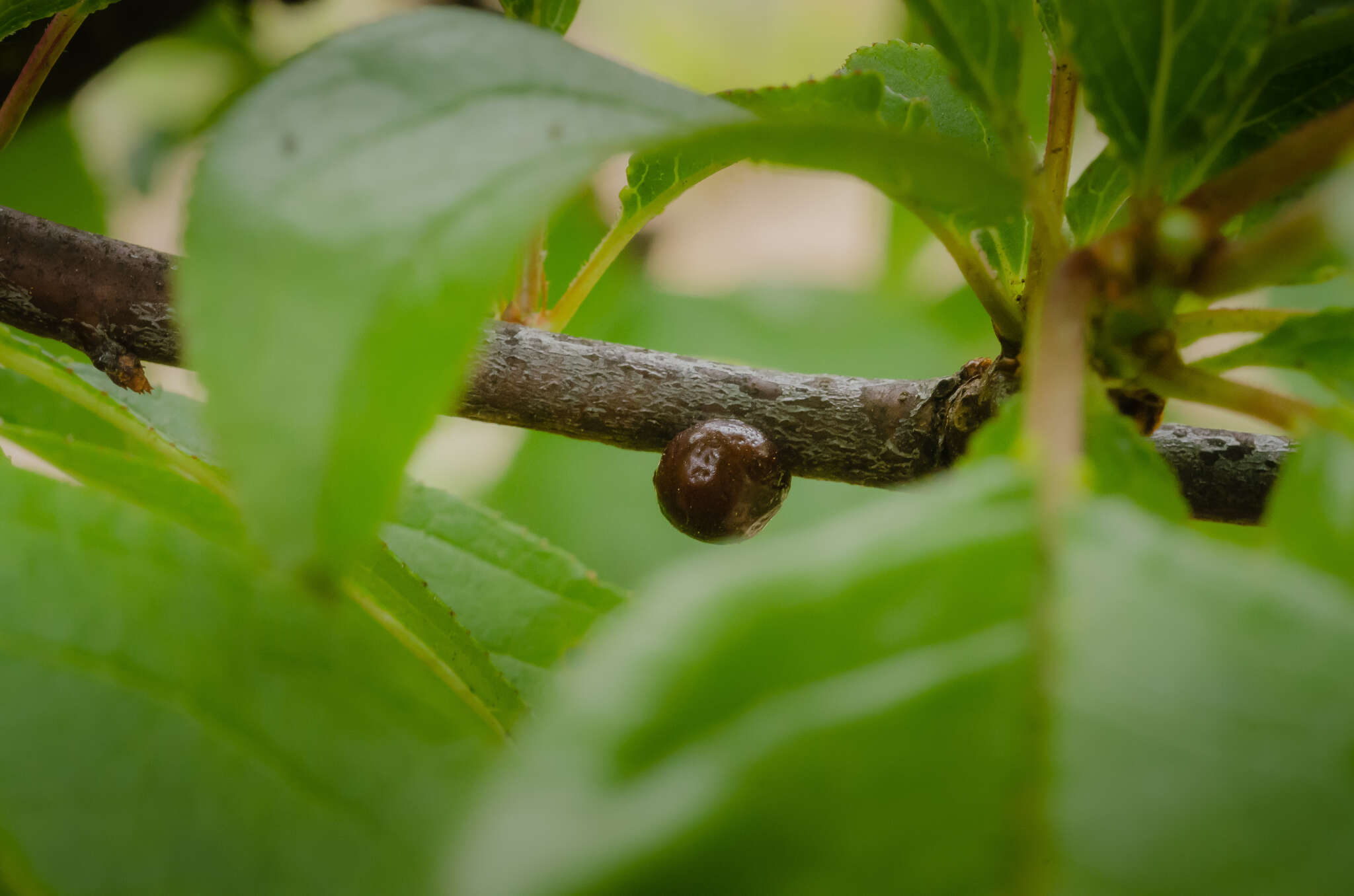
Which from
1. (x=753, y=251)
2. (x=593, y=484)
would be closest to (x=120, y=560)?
(x=593, y=484)

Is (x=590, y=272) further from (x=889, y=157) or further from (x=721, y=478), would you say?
(x=889, y=157)

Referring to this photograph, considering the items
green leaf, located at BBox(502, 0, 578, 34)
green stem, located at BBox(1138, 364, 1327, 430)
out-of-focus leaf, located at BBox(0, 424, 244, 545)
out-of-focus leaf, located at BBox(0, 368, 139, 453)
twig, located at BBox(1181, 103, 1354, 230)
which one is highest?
green leaf, located at BBox(502, 0, 578, 34)

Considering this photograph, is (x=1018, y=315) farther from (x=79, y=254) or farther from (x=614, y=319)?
(x=614, y=319)

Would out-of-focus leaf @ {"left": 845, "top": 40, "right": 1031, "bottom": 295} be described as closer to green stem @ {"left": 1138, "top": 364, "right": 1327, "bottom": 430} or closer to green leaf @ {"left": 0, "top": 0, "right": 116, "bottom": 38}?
green stem @ {"left": 1138, "top": 364, "right": 1327, "bottom": 430}

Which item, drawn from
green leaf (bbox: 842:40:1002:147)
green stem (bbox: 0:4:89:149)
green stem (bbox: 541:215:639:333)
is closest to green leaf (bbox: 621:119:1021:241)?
green leaf (bbox: 842:40:1002:147)

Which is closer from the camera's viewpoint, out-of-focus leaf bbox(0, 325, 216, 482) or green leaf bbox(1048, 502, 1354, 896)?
green leaf bbox(1048, 502, 1354, 896)

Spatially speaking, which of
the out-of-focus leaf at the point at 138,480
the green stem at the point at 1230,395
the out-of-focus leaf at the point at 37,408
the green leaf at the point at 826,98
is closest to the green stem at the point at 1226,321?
the green stem at the point at 1230,395
